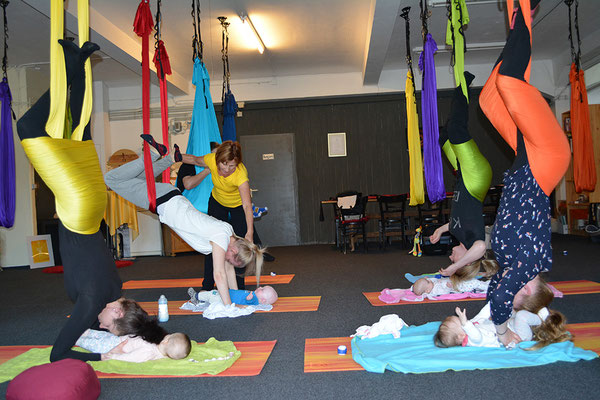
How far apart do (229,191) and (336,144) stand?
543 cm

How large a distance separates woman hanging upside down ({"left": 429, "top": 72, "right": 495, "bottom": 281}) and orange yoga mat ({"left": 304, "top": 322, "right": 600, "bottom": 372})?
107 cm

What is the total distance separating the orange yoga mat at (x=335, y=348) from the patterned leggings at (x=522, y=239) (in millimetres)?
714

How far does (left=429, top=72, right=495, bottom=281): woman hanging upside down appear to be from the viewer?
135 inches

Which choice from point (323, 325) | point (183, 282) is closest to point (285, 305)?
point (323, 325)

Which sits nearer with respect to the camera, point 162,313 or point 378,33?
point 162,313

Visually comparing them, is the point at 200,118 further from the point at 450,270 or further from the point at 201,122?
the point at 450,270

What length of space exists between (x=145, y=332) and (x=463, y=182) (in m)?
2.71

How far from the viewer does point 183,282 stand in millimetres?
5461

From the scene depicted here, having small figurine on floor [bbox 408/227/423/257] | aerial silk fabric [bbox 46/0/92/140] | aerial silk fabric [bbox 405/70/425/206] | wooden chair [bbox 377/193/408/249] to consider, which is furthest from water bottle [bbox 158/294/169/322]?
wooden chair [bbox 377/193/408/249]

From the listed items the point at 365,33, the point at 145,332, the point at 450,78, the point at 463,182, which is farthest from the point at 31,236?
the point at 450,78

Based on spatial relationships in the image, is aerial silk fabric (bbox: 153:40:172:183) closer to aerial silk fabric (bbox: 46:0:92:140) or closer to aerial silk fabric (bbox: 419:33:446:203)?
aerial silk fabric (bbox: 46:0:92:140)

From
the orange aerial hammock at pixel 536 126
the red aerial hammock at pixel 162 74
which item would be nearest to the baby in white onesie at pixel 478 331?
the orange aerial hammock at pixel 536 126

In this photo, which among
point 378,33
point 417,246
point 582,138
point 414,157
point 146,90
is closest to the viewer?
point 146,90

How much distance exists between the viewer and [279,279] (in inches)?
212
